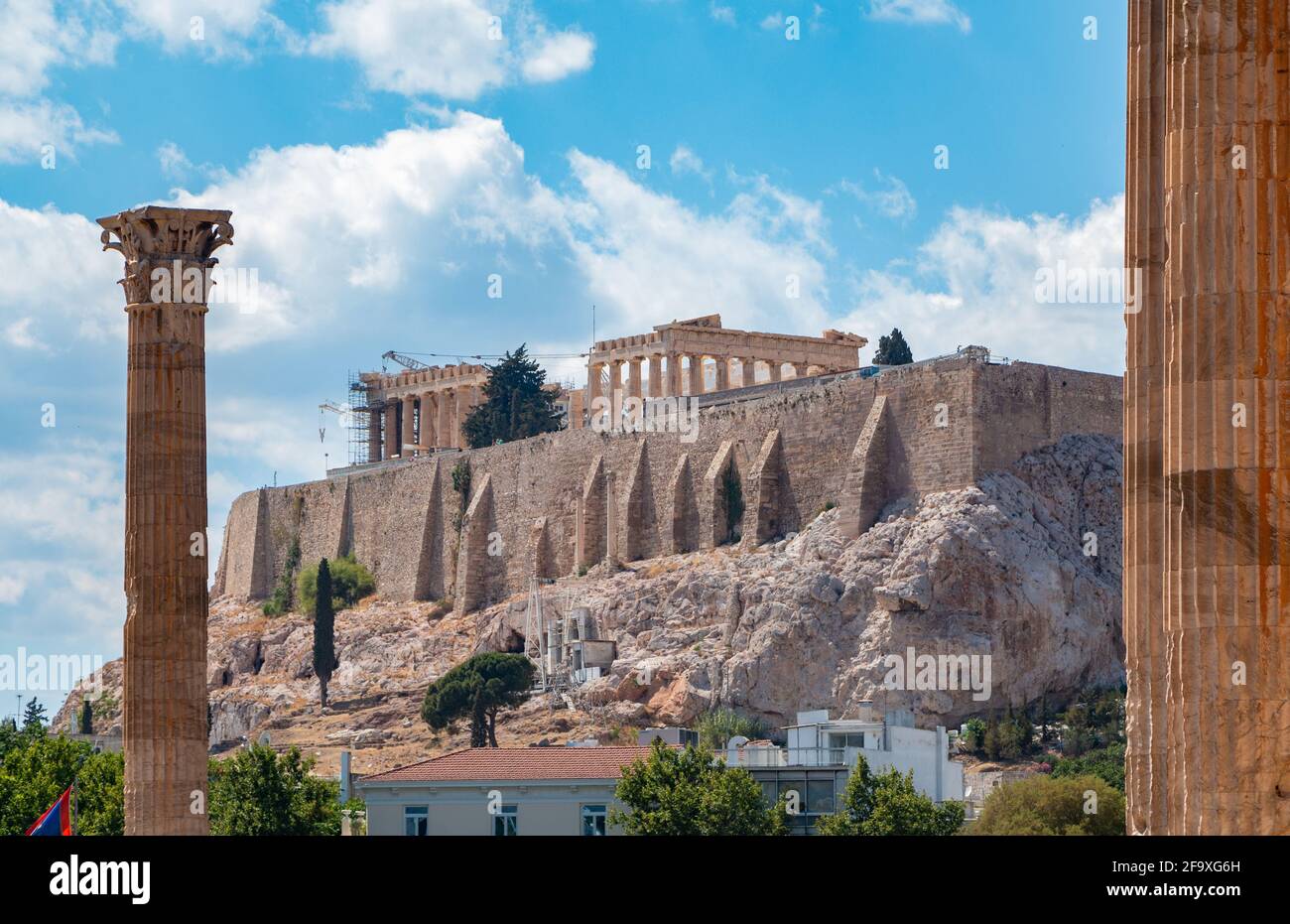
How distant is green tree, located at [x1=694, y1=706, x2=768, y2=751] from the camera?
52.1 m

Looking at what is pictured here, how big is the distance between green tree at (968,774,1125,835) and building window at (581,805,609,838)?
258 inches

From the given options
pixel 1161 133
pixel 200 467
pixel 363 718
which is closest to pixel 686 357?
pixel 363 718

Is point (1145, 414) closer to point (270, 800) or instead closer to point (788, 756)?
point (788, 756)

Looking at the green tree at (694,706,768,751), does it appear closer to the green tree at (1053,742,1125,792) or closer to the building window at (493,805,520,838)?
the green tree at (1053,742,1125,792)

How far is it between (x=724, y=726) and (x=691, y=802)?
11167 millimetres

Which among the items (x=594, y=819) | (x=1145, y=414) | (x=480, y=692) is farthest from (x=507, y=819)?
(x=1145, y=414)

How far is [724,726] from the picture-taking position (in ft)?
173

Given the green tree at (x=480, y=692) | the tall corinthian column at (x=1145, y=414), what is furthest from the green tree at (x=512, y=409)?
the tall corinthian column at (x=1145, y=414)

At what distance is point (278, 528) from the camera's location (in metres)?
82.9

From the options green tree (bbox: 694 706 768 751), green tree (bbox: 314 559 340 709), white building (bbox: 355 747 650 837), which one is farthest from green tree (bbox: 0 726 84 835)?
green tree (bbox: 314 559 340 709)

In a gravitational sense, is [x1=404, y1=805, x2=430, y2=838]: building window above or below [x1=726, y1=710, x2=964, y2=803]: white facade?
below

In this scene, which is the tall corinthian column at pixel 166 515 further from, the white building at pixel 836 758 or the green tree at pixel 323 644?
the green tree at pixel 323 644

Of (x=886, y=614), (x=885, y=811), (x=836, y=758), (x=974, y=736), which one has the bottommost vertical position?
(x=885, y=811)

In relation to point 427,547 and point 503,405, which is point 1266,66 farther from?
point 503,405
